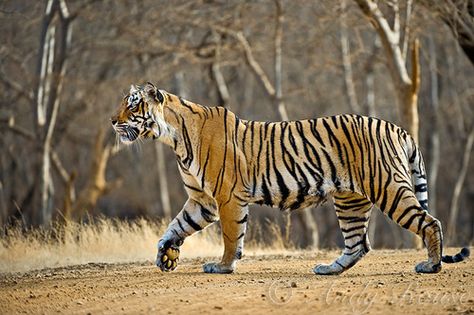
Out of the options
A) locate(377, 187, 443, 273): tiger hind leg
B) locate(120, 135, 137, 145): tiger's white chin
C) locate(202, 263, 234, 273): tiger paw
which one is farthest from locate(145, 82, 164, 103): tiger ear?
locate(377, 187, 443, 273): tiger hind leg

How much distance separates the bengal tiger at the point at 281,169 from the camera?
908cm

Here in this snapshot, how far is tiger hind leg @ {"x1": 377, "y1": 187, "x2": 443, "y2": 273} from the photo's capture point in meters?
8.77

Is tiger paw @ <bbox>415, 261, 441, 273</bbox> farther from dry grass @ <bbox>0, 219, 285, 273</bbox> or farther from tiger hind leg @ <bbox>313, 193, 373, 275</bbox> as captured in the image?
dry grass @ <bbox>0, 219, 285, 273</bbox>

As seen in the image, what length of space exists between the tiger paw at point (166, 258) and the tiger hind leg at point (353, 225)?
150cm

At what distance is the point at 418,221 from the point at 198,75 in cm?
2288

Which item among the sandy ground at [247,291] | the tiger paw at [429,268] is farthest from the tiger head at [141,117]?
the tiger paw at [429,268]

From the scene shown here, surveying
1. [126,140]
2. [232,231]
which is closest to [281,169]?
[232,231]

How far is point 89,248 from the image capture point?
1247 centimetres

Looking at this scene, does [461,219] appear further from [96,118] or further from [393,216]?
[393,216]

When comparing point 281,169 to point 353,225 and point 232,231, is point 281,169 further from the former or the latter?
point 353,225

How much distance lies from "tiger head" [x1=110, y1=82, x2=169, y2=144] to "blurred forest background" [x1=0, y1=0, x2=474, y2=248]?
13.0 ft

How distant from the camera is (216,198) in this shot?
9250 mm

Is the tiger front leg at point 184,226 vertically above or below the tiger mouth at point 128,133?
below

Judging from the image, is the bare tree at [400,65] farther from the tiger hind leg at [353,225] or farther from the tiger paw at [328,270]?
the tiger paw at [328,270]
